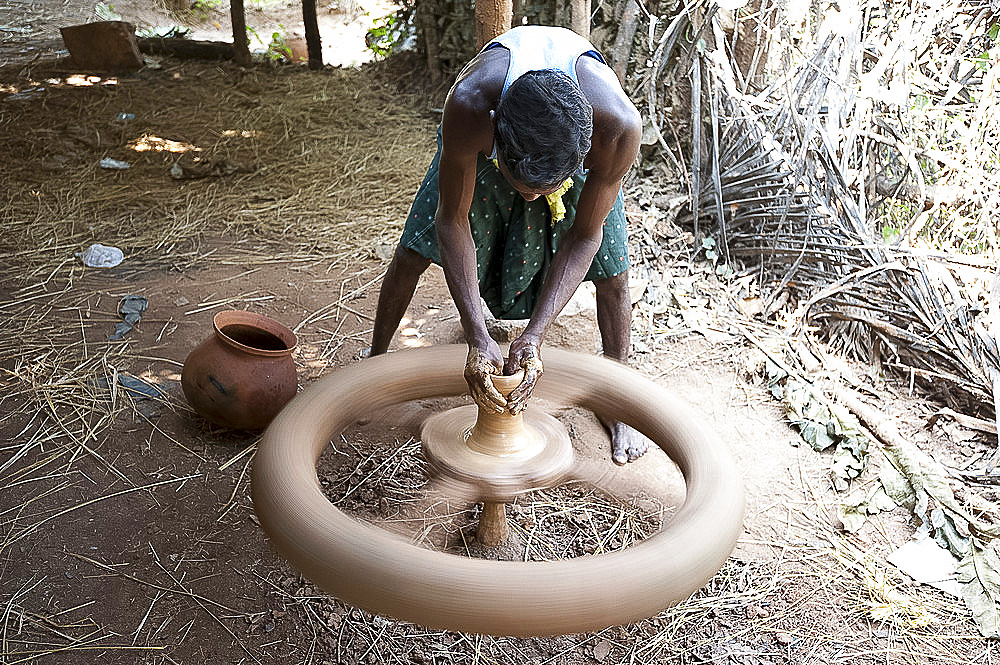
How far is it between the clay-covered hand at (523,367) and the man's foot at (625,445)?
871mm

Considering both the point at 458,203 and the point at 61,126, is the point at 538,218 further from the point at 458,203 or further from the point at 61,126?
the point at 61,126

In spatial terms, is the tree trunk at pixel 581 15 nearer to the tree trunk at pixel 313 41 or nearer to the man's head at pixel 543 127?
the man's head at pixel 543 127

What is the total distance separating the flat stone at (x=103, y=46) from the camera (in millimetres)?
6086

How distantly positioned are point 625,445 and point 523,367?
98cm

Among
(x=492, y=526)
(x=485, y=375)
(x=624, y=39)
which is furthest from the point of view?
(x=624, y=39)

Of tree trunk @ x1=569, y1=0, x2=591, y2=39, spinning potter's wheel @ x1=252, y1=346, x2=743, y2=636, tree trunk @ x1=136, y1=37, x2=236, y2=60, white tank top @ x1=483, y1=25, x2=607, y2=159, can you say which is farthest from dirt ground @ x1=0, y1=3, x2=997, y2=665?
tree trunk @ x1=136, y1=37, x2=236, y2=60

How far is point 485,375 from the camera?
193 centimetres

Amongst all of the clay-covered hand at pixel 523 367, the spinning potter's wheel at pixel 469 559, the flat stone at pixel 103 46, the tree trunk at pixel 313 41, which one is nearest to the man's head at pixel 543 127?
the clay-covered hand at pixel 523 367

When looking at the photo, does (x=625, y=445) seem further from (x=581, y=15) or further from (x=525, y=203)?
(x=581, y=15)

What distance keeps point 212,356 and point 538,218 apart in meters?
1.20

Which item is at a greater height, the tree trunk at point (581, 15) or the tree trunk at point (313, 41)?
the tree trunk at point (581, 15)

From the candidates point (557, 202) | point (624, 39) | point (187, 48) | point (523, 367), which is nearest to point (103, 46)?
point (187, 48)

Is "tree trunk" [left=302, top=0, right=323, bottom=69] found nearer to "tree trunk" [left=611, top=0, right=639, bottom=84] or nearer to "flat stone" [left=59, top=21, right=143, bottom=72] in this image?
"flat stone" [left=59, top=21, right=143, bottom=72]

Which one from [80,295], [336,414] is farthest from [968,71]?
[80,295]
